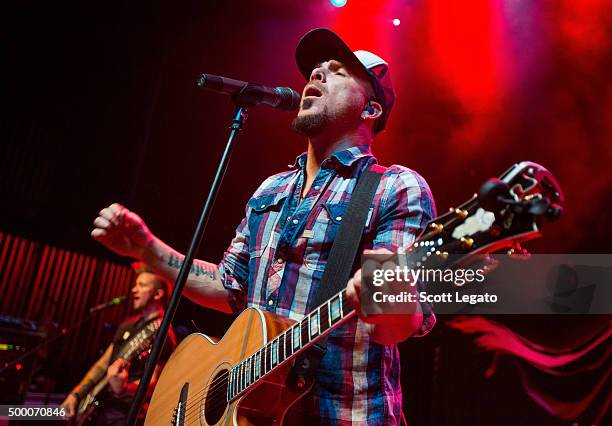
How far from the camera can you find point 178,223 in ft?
28.0

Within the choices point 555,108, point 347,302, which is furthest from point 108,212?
point 555,108

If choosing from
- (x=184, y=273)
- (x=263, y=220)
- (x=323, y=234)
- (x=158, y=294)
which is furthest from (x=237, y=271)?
(x=158, y=294)

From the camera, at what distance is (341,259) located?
6.69 feet

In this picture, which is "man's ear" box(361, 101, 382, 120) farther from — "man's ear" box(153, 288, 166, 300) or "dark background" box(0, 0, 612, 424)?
"man's ear" box(153, 288, 166, 300)

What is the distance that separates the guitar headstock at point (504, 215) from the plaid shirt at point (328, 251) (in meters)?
0.32

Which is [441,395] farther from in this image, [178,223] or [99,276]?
[99,276]

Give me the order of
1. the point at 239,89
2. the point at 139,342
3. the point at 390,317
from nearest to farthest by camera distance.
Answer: the point at 390,317 < the point at 239,89 < the point at 139,342

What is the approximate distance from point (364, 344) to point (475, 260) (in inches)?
23.5

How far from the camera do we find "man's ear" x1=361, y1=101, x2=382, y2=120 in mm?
2705

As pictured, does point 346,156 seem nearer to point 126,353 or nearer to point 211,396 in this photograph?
point 211,396

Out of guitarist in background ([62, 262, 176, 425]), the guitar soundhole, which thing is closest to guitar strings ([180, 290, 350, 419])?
the guitar soundhole

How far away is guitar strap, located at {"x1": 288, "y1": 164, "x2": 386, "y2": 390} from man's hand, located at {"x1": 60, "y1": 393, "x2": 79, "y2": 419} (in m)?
4.66

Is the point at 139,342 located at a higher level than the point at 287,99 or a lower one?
lower

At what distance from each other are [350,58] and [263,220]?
964 millimetres
